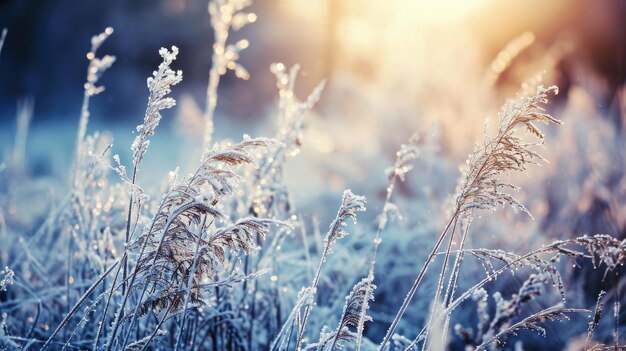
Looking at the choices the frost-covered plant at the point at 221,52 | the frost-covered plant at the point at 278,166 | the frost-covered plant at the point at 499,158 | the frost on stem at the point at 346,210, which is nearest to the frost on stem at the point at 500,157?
the frost-covered plant at the point at 499,158

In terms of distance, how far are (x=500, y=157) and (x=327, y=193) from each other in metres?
2.82

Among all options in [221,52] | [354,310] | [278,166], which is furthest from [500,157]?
[221,52]

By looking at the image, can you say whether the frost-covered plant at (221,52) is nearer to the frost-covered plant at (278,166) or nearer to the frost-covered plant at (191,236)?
the frost-covered plant at (278,166)

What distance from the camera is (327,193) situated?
4285 millimetres

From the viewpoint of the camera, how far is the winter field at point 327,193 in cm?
151

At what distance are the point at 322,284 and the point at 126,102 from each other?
931 centimetres

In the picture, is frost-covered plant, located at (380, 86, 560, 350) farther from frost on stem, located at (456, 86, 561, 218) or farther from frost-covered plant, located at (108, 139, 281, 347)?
frost-covered plant, located at (108, 139, 281, 347)

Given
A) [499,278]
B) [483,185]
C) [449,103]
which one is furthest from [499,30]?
[483,185]

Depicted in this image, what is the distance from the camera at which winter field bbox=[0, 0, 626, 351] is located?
1.51 m

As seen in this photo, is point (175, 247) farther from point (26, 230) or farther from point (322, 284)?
point (26, 230)

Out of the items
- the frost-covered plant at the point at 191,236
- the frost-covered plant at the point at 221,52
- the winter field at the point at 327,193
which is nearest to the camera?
the frost-covered plant at the point at 191,236

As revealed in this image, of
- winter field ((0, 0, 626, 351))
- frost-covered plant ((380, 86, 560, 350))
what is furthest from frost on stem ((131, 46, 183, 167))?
frost-covered plant ((380, 86, 560, 350))

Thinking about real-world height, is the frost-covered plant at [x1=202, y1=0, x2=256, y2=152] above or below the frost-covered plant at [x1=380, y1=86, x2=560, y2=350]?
above

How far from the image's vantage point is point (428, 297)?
2.87 metres
